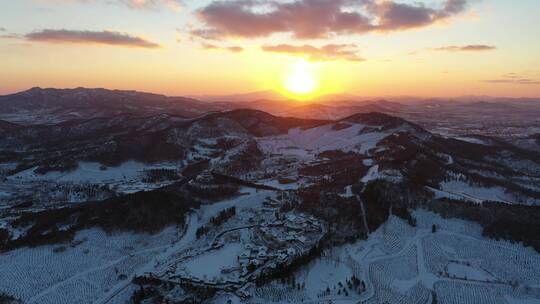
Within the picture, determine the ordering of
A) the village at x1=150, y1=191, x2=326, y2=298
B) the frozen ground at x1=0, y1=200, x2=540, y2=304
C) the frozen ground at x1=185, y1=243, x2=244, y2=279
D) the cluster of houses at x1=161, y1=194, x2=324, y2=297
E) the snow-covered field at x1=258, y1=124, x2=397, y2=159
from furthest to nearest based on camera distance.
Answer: the snow-covered field at x1=258, y1=124, x2=397, y2=159
the frozen ground at x1=185, y1=243, x2=244, y2=279
the village at x1=150, y1=191, x2=326, y2=298
the cluster of houses at x1=161, y1=194, x2=324, y2=297
the frozen ground at x1=0, y1=200, x2=540, y2=304

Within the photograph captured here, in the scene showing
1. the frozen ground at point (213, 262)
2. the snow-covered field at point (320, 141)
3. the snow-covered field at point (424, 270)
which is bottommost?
the snow-covered field at point (424, 270)

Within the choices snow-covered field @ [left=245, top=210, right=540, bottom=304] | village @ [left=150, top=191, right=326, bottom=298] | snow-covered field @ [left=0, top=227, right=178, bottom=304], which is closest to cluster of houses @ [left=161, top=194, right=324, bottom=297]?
village @ [left=150, top=191, right=326, bottom=298]

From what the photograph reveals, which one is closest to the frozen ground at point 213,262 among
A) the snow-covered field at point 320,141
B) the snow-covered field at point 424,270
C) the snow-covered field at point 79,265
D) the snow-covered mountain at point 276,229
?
the snow-covered mountain at point 276,229

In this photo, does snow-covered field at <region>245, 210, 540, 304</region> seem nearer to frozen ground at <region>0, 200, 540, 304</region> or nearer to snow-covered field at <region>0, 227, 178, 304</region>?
frozen ground at <region>0, 200, 540, 304</region>

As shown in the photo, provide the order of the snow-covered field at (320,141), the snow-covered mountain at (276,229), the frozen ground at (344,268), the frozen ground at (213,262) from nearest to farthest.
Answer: the frozen ground at (344,268) < the snow-covered mountain at (276,229) < the frozen ground at (213,262) < the snow-covered field at (320,141)

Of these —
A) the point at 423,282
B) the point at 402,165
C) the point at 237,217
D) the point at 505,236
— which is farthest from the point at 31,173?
the point at 505,236

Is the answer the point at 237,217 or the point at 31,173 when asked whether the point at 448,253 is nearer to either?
the point at 237,217

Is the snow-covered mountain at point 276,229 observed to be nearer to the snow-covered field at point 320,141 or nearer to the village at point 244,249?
the village at point 244,249

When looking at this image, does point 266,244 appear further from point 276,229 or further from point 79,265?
point 79,265

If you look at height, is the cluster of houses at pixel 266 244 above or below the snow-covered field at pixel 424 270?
above

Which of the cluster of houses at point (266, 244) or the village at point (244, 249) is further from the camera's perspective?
the village at point (244, 249)

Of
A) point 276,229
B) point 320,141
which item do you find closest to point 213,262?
point 276,229
